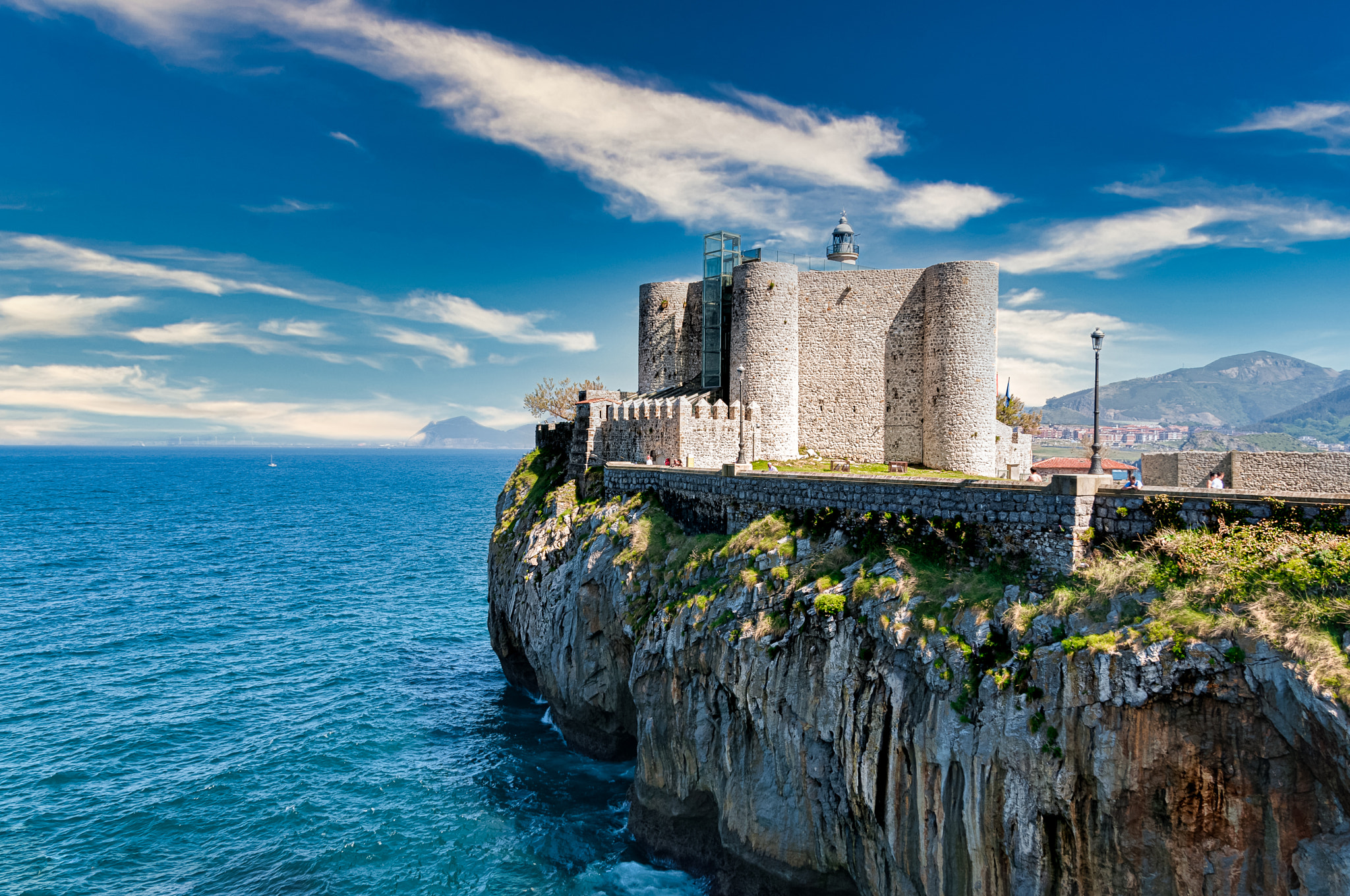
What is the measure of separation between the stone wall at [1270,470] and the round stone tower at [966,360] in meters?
11.5

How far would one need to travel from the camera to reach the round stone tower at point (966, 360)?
115ft

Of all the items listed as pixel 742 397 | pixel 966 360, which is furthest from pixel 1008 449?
pixel 742 397

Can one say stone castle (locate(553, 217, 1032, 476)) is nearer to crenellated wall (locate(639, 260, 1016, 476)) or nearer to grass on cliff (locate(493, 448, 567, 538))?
crenellated wall (locate(639, 260, 1016, 476))

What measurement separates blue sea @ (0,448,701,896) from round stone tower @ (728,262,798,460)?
54.5 ft

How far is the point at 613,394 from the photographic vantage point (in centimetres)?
4309

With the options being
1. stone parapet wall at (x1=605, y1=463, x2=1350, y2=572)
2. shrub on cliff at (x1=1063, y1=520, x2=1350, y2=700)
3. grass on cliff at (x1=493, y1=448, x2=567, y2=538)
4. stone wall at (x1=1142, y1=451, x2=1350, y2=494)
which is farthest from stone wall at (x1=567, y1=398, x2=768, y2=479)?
shrub on cliff at (x1=1063, y1=520, x2=1350, y2=700)

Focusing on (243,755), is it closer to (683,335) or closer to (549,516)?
(549,516)

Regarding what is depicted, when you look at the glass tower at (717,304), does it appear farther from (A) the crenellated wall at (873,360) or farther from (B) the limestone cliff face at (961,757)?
(B) the limestone cliff face at (961,757)

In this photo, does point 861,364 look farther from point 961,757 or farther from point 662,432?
point 961,757

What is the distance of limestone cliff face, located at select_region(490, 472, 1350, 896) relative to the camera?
1210 centimetres

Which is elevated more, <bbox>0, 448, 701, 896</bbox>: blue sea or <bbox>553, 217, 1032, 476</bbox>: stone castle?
<bbox>553, 217, 1032, 476</bbox>: stone castle

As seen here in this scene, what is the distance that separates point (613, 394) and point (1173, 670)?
33.2m

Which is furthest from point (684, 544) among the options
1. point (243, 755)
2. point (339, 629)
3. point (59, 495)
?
point (59, 495)

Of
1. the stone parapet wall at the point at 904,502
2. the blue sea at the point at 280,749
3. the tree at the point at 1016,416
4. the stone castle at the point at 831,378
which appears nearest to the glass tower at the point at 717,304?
the stone castle at the point at 831,378
